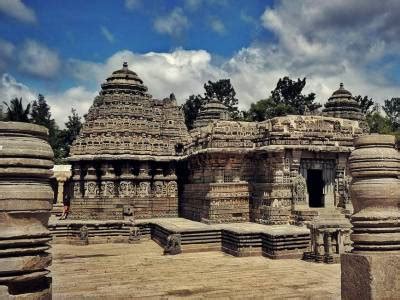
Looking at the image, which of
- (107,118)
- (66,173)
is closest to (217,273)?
(107,118)

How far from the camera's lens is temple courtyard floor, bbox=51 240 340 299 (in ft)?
25.4

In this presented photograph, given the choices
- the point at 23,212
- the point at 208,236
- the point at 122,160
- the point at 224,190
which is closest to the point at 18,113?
the point at 23,212

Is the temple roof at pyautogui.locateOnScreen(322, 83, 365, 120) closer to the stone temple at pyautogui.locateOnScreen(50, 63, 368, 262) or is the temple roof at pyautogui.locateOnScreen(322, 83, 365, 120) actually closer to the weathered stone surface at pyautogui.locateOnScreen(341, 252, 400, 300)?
the stone temple at pyautogui.locateOnScreen(50, 63, 368, 262)

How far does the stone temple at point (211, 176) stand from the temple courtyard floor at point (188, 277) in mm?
1096

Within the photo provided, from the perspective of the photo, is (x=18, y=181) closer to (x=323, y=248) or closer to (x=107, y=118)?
(x=323, y=248)

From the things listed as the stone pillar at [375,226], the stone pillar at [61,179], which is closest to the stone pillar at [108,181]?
the stone pillar at [61,179]

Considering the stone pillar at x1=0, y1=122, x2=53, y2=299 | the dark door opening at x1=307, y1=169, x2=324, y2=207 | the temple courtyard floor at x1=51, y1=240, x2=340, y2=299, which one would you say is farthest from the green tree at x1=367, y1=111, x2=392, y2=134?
the stone pillar at x1=0, y1=122, x2=53, y2=299

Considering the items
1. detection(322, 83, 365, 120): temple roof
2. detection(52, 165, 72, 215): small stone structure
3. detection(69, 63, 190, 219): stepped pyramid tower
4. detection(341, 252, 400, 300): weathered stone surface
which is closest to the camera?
detection(341, 252, 400, 300): weathered stone surface

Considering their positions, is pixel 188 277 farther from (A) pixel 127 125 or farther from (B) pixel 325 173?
(A) pixel 127 125

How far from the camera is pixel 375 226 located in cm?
476

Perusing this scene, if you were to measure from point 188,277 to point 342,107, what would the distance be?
76.0 ft

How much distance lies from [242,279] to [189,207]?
11552 mm

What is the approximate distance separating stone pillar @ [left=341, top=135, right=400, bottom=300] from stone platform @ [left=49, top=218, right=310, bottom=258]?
7137 mm

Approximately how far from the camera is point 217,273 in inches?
388
